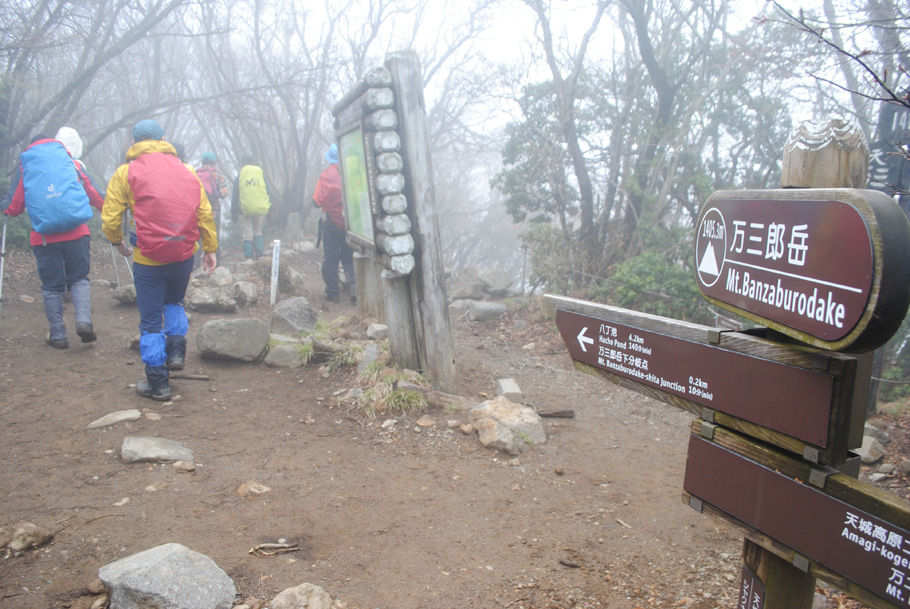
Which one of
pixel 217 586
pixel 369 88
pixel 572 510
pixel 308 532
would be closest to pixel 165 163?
pixel 369 88

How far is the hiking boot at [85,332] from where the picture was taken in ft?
19.5

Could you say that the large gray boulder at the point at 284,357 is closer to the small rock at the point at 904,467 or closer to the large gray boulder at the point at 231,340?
the large gray boulder at the point at 231,340

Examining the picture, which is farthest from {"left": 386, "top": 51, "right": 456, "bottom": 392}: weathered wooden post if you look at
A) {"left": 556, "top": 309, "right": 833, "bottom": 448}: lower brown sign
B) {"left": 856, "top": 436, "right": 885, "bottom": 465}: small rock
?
{"left": 856, "top": 436, "right": 885, "bottom": 465}: small rock

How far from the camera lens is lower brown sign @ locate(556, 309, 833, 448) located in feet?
5.25

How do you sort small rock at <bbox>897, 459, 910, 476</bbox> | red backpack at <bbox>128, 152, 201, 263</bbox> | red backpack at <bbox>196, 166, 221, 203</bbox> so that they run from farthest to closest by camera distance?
1. red backpack at <bbox>196, 166, 221, 203</bbox>
2. red backpack at <bbox>128, 152, 201, 263</bbox>
3. small rock at <bbox>897, 459, 910, 476</bbox>

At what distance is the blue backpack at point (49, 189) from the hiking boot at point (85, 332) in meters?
0.89

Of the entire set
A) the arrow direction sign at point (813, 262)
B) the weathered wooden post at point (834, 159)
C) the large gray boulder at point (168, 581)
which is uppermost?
the weathered wooden post at point (834, 159)

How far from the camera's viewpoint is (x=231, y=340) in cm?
604

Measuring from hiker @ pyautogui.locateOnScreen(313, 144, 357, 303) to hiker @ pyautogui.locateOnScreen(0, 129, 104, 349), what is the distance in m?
3.19

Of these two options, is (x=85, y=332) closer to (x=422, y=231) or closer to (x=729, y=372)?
(x=422, y=231)

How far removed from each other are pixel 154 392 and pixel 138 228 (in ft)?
4.24

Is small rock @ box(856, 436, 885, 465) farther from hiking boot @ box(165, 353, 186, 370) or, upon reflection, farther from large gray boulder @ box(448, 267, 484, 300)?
large gray boulder @ box(448, 267, 484, 300)

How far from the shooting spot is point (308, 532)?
11.1 ft

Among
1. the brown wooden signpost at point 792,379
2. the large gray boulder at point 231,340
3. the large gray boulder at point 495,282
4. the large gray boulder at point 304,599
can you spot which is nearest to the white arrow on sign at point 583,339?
the brown wooden signpost at point 792,379
